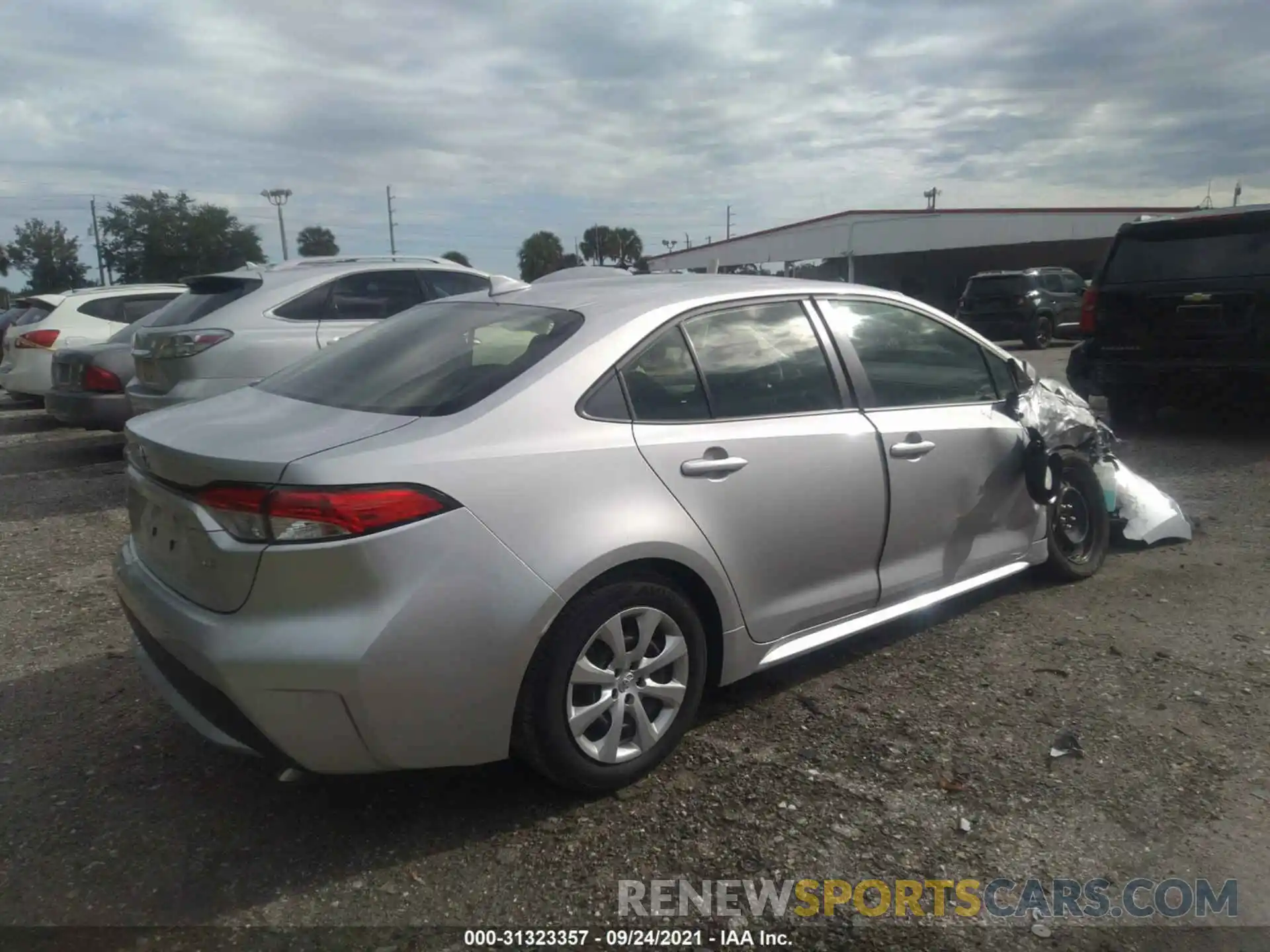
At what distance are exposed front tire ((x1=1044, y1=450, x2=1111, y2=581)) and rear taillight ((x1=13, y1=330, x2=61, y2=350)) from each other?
426 inches

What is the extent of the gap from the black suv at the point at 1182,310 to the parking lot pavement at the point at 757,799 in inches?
163

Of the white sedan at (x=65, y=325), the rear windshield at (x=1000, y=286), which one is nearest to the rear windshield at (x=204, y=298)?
the white sedan at (x=65, y=325)

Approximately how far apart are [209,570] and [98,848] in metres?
0.92

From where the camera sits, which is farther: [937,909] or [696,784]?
[696,784]

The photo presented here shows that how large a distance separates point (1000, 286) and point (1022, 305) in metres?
0.67

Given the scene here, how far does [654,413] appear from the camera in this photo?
3.13 meters

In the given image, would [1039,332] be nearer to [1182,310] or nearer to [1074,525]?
[1182,310]

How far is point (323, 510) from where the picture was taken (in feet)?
8.16

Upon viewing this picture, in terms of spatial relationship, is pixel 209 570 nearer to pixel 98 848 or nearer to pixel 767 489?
pixel 98 848

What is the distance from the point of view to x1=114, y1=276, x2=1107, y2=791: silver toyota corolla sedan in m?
2.52

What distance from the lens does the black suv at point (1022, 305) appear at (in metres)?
20.3

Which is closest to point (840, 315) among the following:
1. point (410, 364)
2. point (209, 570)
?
point (410, 364)

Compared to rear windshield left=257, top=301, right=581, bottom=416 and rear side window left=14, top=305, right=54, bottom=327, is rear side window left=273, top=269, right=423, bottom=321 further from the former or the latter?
rear side window left=14, top=305, right=54, bottom=327

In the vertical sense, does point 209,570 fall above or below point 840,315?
below
